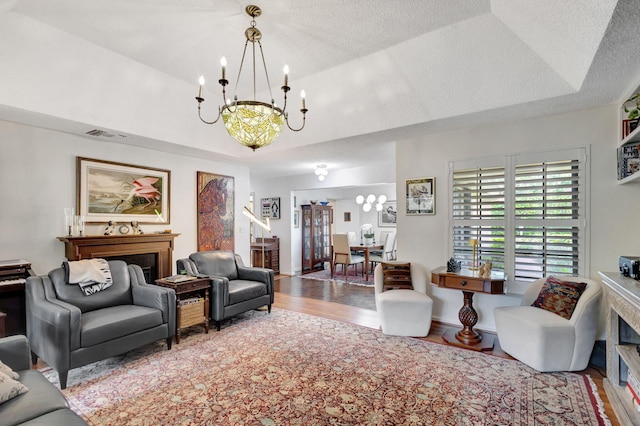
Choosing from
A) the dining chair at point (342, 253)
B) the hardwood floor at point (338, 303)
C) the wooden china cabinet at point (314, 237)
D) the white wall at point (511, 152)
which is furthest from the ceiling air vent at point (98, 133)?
the wooden china cabinet at point (314, 237)

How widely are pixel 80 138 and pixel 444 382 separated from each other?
4.85m

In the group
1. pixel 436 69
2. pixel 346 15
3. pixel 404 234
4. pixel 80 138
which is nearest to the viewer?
pixel 346 15

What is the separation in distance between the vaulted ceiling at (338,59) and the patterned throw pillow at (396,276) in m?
1.71

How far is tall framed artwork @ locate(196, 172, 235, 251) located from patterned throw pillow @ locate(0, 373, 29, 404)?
12.1ft

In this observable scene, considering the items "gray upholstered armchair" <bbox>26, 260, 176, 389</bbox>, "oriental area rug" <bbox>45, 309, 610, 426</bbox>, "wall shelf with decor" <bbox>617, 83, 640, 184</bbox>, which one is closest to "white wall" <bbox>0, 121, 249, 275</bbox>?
"gray upholstered armchair" <bbox>26, 260, 176, 389</bbox>

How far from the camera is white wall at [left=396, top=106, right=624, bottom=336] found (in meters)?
2.97

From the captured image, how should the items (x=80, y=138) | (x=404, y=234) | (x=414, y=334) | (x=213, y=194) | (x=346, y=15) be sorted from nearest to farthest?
1. (x=346, y=15)
2. (x=414, y=334)
3. (x=80, y=138)
4. (x=404, y=234)
5. (x=213, y=194)

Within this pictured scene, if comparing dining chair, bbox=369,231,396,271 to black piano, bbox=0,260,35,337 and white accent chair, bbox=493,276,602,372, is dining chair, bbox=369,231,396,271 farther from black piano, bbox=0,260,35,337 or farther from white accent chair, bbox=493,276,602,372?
black piano, bbox=0,260,35,337

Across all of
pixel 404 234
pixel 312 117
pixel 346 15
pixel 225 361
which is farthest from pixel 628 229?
pixel 225 361

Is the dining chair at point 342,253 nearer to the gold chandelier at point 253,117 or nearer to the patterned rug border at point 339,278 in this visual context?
the patterned rug border at point 339,278

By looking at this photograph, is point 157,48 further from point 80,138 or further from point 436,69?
point 436,69

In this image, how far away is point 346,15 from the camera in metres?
2.50

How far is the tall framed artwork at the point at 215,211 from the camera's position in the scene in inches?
205

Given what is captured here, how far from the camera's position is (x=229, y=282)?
4.15m
